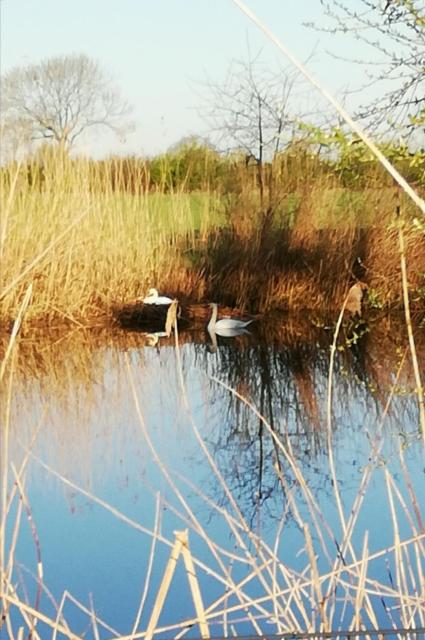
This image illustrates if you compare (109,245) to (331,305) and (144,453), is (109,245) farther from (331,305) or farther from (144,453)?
(144,453)

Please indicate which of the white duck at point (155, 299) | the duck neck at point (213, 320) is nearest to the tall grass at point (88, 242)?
the white duck at point (155, 299)

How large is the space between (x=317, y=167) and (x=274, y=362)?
8.38ft

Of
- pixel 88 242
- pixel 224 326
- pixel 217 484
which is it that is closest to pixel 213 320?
pixel 224 326

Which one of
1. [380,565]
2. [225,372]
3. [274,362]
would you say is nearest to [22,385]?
[225,372]

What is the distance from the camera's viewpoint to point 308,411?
17.2 ft

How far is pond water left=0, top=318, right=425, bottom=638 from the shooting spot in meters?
1.66

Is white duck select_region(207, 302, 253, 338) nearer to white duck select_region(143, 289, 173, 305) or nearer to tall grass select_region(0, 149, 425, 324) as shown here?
white duck select_region(143, 289, 173, 305)

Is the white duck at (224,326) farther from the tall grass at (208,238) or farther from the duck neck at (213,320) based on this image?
the tall grass at (208,238)

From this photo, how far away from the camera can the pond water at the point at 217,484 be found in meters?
1.66

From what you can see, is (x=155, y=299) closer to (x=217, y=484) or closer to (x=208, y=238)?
(x=208, y=238)

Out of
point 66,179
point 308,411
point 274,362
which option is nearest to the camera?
point 308,411

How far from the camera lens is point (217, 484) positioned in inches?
159

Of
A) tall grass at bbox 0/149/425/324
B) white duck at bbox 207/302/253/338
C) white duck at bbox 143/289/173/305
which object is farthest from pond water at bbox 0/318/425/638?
tall grass at bbox 0/149/425/324

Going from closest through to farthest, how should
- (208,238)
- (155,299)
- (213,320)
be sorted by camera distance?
(213,320) < (155,299) < (208,238)
